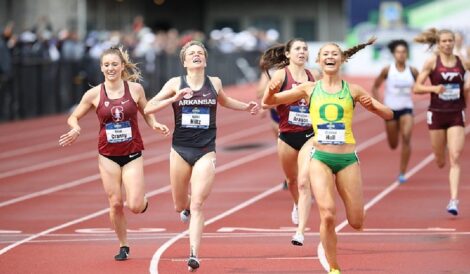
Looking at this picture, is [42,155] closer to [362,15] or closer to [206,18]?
[362,15]

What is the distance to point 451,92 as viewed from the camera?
15.9 meters

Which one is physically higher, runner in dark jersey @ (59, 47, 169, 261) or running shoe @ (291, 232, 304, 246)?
runner in dark jersey @ (59, 47, 169, 261)

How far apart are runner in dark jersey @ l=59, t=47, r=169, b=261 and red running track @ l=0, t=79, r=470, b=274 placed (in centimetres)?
53

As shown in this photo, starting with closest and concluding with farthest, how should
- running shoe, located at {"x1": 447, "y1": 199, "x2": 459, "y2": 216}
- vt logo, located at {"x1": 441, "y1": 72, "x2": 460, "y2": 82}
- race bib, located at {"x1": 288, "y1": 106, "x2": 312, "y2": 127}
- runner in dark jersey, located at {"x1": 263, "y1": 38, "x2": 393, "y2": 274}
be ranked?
runner in dark jersey, located at {"x1": 263, "y1": 38, "x2": 393, "y2": 274}, race bib, located at {"x1": 288, "y1": 106, "x2": 312, "y2": 127}, running shoe, located at {"x1": 447, "y1": 199, "x2": 459, "y2": 216}, vt logo, located at {"x1": 441, "y1": 72, "x2": 460, "y2": 82}

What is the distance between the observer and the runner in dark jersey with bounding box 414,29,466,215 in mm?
15595

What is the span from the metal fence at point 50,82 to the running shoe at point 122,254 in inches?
618

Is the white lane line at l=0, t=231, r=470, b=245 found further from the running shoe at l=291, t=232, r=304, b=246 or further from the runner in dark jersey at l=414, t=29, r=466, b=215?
the runner in dark jersey at l=414, t=29, r=466, b=215

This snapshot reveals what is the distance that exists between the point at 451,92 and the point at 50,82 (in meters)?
20.5

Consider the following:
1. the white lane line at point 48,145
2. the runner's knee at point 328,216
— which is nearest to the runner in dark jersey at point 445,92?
the runner's knee at point 328,216

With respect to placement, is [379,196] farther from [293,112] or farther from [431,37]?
[293,112]

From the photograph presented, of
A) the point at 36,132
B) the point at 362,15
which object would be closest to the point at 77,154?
the point at 36,132

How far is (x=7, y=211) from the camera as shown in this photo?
17.4 metres

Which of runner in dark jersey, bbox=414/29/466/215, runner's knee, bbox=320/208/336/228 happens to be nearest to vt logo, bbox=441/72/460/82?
runner in dark jersey, bbox=414/29/466/215

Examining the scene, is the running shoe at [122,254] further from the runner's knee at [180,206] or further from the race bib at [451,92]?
the race bib at [451,92]
